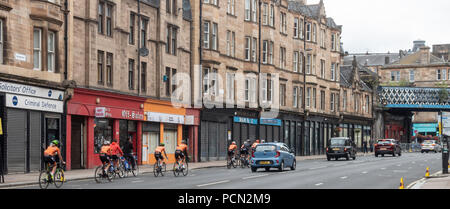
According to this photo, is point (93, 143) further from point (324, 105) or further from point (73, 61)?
point (324, 105)

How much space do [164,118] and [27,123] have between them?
14201 millimetres

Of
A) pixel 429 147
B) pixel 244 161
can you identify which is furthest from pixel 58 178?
pixel 429 147

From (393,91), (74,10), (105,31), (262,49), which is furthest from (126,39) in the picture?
(393,91)

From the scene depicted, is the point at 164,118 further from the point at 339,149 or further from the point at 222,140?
the point at 339,149

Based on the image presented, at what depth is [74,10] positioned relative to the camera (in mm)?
37719

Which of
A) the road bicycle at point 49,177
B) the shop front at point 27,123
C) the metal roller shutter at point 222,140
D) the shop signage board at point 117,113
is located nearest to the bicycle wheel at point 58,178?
the road bicycle at point 49,177

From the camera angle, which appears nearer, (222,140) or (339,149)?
(222,140)

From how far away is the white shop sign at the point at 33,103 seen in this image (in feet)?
107

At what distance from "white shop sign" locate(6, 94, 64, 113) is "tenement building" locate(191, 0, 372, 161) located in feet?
52.0

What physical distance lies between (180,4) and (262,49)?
13.3 metres

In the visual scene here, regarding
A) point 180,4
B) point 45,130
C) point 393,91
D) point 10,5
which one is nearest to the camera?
point 10,5

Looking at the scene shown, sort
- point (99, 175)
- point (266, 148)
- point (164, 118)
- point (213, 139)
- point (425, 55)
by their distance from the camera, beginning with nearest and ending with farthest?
point (99, 175), point (266, 148), point (164, 118), point (213, 139), point (425, 55)

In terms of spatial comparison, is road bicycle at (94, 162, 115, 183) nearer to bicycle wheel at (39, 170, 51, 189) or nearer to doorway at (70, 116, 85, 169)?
bicycle wheel at (39, 170, 51, 189)

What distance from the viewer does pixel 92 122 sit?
39062mm
